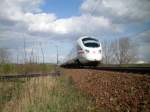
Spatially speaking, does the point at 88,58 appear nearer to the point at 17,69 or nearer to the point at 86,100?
the point at 17,69

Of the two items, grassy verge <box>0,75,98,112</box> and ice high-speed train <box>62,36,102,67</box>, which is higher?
ice high-speed train <box>62,36,102,67</box>

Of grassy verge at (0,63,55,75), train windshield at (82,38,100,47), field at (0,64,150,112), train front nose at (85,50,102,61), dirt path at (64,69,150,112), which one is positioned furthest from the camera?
grassy verge at (0,63,55,75)

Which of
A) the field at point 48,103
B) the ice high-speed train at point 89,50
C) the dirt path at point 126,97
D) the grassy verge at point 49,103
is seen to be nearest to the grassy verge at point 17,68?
the ice high-speed train at point 89,50

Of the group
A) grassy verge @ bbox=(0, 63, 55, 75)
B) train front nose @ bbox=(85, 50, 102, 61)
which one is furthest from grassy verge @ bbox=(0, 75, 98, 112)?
grassy verge @ bbox=(0, 63, 55, 75)

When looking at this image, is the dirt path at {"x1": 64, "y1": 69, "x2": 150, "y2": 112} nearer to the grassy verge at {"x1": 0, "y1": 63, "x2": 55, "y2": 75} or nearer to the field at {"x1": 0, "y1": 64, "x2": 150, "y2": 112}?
the field at {"x1": 0, "y1": 64, "x2": 150, "y2": 112}

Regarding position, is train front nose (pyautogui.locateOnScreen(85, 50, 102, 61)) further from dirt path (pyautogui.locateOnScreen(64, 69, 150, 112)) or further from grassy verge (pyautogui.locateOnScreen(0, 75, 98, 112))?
dirt path (pyautogui.locateOnScreen(64, 69, 150, 112))

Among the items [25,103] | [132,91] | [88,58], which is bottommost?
[25,103]

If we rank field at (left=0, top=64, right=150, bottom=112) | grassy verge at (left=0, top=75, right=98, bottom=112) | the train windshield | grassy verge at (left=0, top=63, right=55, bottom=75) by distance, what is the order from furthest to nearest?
grassy verge at (left=0, top=63, right=55, bottom=75) → the train windshield → grassy verge at (left=0, top=75, right=98, bottom=112) → field at (left=0, top=64, right=150, bottom=112)

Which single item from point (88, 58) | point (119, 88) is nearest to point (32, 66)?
point (88, 58)

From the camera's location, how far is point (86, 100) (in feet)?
28.2

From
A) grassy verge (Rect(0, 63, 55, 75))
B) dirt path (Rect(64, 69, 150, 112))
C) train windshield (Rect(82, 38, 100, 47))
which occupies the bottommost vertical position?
dirt path (Rect(64, 69, 150, 112))

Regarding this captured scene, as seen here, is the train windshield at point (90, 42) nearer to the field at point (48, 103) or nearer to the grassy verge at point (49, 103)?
the field at point (48, 103)

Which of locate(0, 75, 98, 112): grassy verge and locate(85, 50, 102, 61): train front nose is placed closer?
locate(0, 75, 98, 112): grassy verge

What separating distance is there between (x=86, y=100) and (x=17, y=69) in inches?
875
